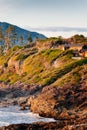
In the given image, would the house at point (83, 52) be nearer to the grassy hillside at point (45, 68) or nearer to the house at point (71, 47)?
the house at point (71, 47)

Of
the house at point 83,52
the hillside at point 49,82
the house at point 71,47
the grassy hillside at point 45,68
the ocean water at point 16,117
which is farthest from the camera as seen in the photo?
the house at point 71,47

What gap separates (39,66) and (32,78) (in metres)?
16.5

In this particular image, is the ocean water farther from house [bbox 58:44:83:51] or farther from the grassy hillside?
house [bbox 58:44:83:51]

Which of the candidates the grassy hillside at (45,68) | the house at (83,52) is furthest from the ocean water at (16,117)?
the house at (83,52)

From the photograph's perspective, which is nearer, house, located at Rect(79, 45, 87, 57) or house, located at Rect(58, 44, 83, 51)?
house, located at Rect(79, 45, 87, 57)

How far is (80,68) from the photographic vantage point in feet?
436

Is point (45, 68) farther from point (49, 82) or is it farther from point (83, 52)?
point (49, 82)

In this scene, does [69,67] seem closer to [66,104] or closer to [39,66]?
[39,66]

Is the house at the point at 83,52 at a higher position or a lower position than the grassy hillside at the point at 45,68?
higher

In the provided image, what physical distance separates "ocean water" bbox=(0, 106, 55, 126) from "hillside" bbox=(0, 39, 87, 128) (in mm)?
2503

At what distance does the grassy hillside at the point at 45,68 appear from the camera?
133 metres

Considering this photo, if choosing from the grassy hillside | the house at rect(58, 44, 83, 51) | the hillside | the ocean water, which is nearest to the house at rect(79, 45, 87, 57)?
the house at rect(58, 44, 83, 51)

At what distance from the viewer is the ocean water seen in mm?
93944

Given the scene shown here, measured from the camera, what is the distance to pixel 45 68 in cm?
16925
